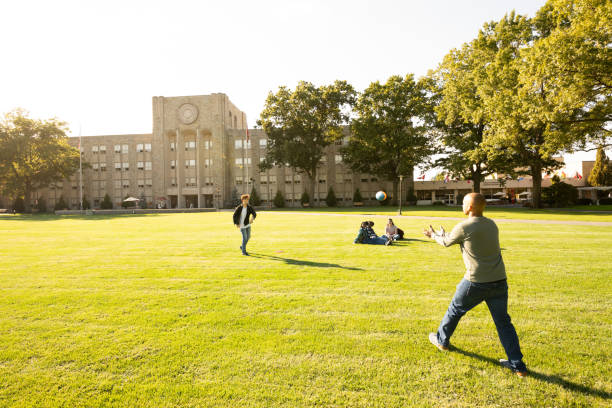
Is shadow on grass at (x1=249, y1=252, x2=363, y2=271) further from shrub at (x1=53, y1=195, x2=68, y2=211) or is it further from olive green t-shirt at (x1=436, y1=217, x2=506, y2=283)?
shrub at (x1=53, y1=195, x2=68, y2=211)

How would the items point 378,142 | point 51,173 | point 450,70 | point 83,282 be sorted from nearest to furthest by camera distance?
point 83,282 → point 450,70 → point 378,142 → point 51,173

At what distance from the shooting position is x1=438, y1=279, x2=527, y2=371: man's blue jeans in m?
3.25

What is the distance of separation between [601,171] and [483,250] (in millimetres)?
73755

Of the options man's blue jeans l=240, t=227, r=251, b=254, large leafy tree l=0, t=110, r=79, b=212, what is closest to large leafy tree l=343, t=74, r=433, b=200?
man's blue jeans l=240, t=227, r=251, b=254

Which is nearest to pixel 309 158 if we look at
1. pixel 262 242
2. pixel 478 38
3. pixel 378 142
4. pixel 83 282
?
pixel 378 142

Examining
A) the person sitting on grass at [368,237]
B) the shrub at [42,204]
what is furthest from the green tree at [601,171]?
the shrub at [42,204]

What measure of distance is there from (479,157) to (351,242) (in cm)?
3094

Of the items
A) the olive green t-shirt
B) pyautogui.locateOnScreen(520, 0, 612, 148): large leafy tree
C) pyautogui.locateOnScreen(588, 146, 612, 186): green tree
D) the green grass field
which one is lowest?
the green grass field

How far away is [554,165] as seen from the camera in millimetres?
37562

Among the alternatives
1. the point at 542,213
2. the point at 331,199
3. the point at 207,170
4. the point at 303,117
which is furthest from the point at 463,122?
the point at 207,170

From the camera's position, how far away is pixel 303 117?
5147 centimetres

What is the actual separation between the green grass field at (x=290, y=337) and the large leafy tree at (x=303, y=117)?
1748 inches

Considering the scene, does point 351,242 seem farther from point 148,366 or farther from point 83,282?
point 148,366

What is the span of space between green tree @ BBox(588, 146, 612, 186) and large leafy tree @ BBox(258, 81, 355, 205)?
1860 inches
